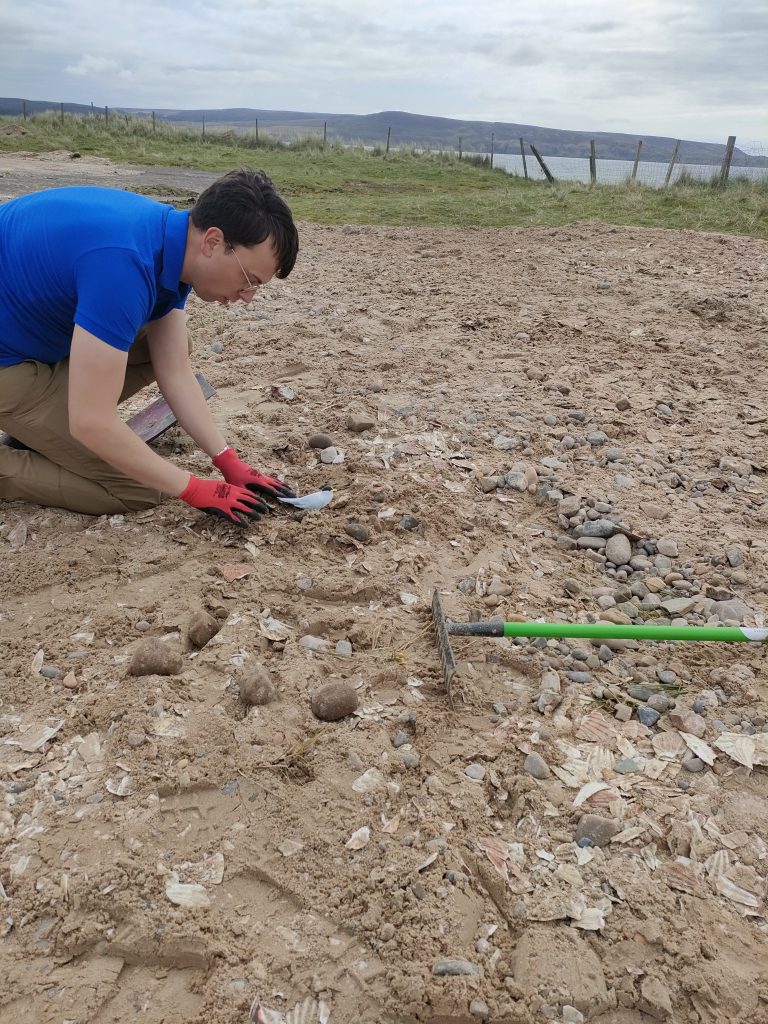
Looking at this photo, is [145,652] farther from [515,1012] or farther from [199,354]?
[199,354]

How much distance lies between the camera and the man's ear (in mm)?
2346

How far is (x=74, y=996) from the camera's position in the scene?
56.7 inches

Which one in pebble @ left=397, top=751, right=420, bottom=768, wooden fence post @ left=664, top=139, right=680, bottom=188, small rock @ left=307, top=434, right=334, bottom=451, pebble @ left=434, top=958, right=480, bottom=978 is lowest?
pebble @ left=434, top=958, right=480, bottom=978

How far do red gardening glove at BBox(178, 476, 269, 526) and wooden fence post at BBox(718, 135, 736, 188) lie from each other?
15.2 metres

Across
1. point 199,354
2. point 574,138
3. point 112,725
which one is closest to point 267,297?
point 199,354

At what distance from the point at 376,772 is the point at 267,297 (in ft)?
16.4

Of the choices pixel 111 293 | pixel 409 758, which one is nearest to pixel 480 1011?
pixel 409 758

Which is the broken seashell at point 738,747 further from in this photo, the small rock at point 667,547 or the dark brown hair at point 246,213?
the dark brown hair at point 246,213

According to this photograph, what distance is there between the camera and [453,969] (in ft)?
4.89

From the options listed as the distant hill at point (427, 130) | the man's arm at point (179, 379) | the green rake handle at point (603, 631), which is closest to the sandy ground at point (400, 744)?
the green rake handle at point (603, 631)

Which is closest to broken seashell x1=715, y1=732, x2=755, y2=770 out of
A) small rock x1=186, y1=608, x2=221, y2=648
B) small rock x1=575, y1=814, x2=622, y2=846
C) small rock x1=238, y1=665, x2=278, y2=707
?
small rock x1=575, y1=814, x2=622, y2=846

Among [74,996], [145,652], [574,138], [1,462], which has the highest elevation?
[574,138]

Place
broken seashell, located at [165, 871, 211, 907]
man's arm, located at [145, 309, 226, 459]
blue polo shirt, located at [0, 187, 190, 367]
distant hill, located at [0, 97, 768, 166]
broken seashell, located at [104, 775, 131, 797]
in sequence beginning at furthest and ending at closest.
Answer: distant hill, located at [0, 97, 768, 166] < man's arm, located at [145, 309, 226, 459] < blue polo shirt, located at [0, 187, 190, 367] < broken seashell, located at [104, 775, 131, 797] < broken seashell, located at [165, 871, 211, 907]

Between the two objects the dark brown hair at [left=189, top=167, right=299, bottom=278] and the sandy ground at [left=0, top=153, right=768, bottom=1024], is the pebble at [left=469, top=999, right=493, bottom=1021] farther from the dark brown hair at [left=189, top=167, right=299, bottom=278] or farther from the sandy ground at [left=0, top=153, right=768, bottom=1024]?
the dark brown hair at [left=189, top=167, right=299, bottom=278]
